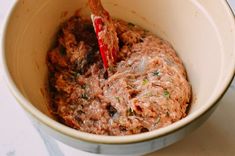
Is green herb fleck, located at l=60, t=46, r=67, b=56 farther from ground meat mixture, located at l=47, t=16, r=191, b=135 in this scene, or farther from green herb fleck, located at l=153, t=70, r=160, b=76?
green herb fleck, located at l=153, t=70, r=160, b=76

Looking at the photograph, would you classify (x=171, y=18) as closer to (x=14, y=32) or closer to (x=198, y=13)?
(x=198, y=13)

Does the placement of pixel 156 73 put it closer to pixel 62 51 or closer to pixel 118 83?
pixel 118 83

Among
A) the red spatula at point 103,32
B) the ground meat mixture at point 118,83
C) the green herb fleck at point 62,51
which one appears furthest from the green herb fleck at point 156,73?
the green herb fleck at point 62,51

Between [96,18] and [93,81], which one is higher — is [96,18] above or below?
above

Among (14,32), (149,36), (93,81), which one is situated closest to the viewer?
(14,32)

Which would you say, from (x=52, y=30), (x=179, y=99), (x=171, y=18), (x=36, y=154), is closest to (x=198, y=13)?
(x=171, y=18)

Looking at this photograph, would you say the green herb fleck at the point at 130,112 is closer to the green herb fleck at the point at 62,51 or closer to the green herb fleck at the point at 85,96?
the green herb fleck at the point at 85,96
